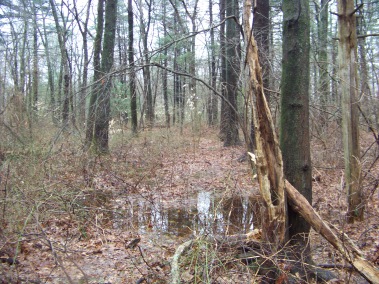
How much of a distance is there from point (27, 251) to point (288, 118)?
143 inches

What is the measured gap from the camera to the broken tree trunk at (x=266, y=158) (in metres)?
3.64

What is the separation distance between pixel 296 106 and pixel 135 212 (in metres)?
3.92

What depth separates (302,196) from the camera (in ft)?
12.4

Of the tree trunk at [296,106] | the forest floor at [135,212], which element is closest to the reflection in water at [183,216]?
the forest floor at [135,212]

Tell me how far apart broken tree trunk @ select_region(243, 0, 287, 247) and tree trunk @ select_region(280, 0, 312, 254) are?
246mm

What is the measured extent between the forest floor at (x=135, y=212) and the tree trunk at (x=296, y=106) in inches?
15.7

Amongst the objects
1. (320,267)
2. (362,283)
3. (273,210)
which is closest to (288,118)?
(273,210)

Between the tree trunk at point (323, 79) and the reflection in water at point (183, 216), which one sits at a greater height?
the tree trunk at point (323, 79)

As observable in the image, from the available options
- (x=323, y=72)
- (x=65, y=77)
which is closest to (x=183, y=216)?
(x=323, y=72)

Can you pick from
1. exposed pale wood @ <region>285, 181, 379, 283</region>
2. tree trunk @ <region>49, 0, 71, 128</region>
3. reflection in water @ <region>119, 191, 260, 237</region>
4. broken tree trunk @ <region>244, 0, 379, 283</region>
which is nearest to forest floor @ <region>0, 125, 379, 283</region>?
reflection in water @ <region>119, 191, 260, 237</region>

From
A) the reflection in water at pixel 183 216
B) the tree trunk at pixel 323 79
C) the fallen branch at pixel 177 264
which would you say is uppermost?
the tree trunk at pixel 323 79

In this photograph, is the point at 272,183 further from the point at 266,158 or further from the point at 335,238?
Answer: the point at 335,238

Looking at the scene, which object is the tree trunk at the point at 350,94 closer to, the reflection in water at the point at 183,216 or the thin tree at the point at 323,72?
the thin tree at the point at 323,72

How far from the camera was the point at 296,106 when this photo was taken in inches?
151
